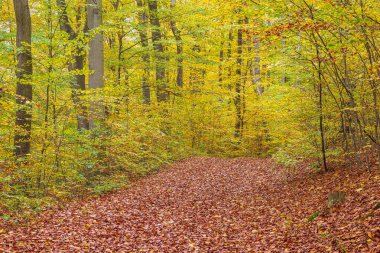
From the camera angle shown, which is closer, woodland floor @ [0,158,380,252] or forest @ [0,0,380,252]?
woodland floor @ [0,158,380,252]

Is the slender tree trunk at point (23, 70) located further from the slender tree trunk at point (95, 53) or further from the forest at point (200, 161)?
the slender tree trunk at point (95, 53)

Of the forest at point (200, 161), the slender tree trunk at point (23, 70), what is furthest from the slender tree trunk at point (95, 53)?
the slender tree trunk at point (23, 70)

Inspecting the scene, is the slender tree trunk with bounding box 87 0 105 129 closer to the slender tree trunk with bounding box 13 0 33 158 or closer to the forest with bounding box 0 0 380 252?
the forest with bounding box 0 0 380 252

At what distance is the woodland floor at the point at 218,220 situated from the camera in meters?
6.45

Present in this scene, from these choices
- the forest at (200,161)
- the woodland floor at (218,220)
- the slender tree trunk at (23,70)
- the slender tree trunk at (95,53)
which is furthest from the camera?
the slender tree trunk at (95,53)

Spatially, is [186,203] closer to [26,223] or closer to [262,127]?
[26,223]

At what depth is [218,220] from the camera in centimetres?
877

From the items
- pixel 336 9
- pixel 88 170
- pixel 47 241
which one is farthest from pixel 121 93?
pixel 336 9

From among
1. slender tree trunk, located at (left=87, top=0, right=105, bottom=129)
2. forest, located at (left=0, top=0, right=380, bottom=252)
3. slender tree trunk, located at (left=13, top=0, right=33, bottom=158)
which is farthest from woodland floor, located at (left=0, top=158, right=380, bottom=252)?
slender tree trunk, located at (left=87, top=0, right=105, bottom=129)

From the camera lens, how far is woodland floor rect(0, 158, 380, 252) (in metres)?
6.45

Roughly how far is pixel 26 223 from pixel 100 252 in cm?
230

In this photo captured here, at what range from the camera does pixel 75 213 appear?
29.0 ft

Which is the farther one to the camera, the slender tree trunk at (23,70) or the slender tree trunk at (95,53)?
the slender tree trunk at (95,53)

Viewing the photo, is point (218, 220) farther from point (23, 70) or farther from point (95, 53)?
point (95, 53)
